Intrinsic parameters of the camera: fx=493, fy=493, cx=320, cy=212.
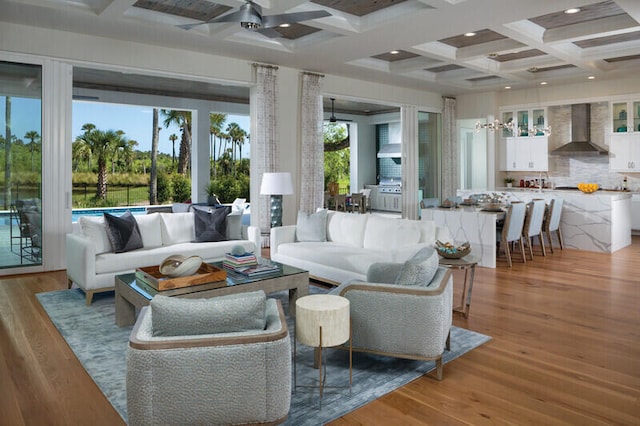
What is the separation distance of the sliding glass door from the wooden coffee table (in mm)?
2617

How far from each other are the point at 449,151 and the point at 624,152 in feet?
10.9

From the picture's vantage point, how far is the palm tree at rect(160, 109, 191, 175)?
47.1 feet

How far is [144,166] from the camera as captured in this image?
571 inches

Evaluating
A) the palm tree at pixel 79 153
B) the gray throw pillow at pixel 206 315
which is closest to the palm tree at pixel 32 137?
the gray throw pillow at pixel 206 315

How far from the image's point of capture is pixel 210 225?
5750mm

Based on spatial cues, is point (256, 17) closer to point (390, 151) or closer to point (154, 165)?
point (390, 151)

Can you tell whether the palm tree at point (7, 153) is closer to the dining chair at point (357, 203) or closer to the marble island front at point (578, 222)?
the marble island front at point (578, 222)

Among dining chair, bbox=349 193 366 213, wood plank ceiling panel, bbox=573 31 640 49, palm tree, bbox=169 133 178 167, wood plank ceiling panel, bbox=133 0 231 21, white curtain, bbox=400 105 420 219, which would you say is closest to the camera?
wood plank ceiling panel, bbox=133 0 231 21

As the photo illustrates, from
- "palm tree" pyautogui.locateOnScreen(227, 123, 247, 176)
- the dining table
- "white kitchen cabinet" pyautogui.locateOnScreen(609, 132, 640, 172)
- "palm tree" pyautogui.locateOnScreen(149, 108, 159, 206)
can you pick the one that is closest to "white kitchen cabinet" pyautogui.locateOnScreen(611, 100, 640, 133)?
"white kitchen cabinet" pyautogui.locateOnScreen(609, 132, 640, 172)

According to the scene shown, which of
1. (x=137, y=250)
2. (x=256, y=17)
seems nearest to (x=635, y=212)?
(x=256, y=17)

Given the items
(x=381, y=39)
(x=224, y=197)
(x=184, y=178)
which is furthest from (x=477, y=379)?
(x=184, y=178)

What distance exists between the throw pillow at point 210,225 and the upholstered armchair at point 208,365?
11.8 feet

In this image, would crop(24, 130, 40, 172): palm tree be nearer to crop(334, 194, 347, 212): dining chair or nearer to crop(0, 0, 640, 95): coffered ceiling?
crop(0, 0, 640, 95): coffered ceiling

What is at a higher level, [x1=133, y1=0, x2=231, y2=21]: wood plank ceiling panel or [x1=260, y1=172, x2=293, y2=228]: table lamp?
[x1=133, y1=0, x2=231, y2=21]: wood plank ceiling panel
